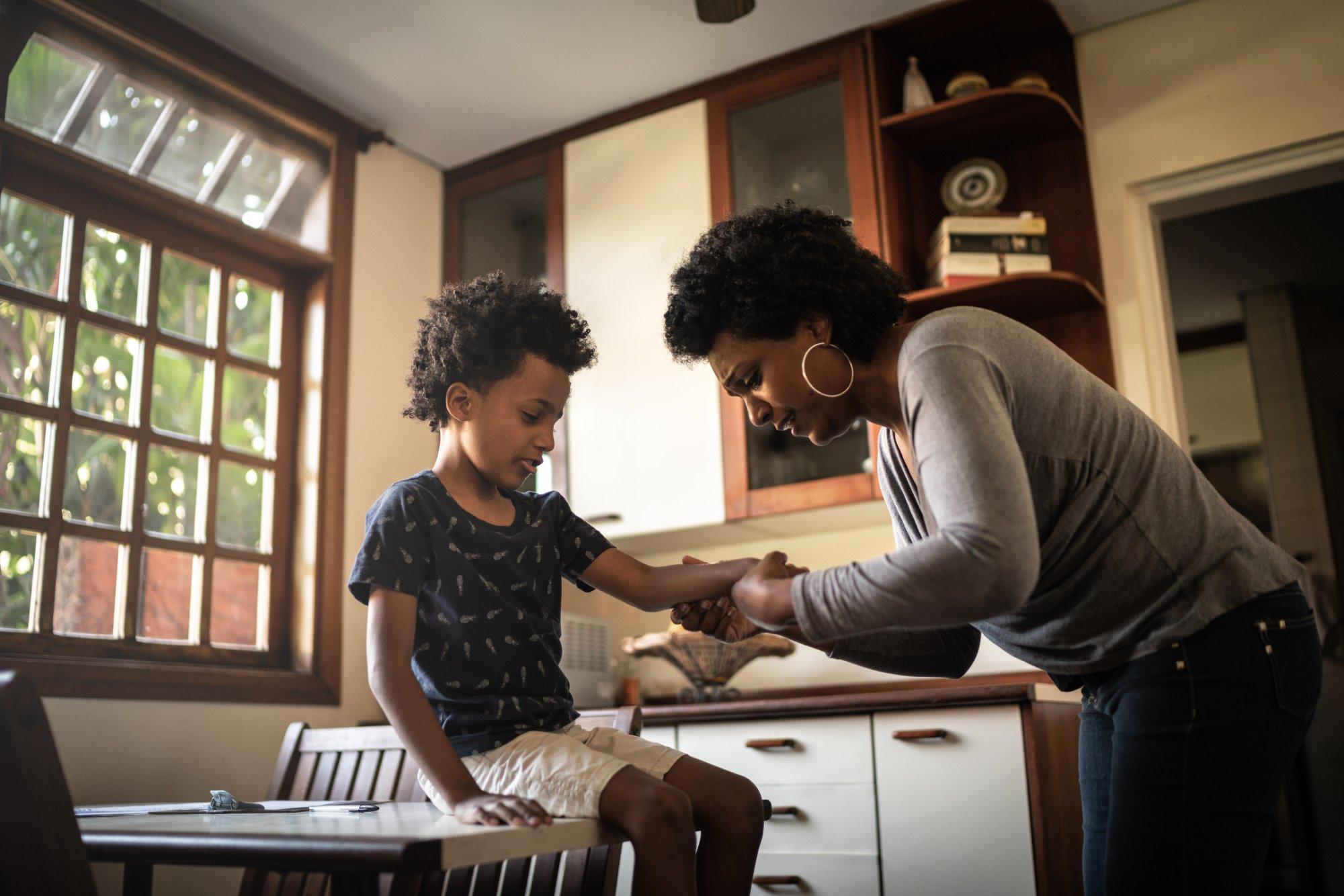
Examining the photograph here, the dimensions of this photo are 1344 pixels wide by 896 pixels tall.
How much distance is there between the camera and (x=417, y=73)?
9.89 feet

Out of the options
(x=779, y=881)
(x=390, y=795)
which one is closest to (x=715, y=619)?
(x=390, y=795)

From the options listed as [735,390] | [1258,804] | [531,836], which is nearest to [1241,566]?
[1258,804]

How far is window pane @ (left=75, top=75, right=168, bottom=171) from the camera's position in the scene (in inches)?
103

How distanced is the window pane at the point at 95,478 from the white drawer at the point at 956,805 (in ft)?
5.84

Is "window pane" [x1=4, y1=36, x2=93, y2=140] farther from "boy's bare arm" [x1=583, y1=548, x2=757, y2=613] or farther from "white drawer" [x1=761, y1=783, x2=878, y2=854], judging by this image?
"white drawer" [x1=761, y1=783, x2=878, y2=854]

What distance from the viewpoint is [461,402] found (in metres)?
1.65

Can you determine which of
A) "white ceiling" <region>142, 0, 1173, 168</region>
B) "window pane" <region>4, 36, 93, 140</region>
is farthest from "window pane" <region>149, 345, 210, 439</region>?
"white ceiling" <region>142, 0, 1173, 168</region>

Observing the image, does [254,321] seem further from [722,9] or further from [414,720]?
[414,720]

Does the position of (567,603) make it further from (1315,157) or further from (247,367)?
(1315,157)

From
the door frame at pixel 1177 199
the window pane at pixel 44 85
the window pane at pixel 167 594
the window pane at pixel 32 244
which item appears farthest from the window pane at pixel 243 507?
the door frame at pixel 1177 199

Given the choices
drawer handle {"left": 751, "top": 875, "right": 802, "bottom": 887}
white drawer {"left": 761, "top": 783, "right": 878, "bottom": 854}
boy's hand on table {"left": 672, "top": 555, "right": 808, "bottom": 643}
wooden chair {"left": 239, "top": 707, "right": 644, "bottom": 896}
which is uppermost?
boy's hand on table {"left": 672, "top": 555, "right": 808, "bottom": 643}

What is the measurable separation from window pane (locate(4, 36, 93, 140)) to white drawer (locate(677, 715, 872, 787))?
6.55 feet

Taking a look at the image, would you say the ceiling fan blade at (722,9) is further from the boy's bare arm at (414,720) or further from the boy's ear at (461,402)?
the boy's bare arm at (414,720)

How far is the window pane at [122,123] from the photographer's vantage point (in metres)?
2.61
